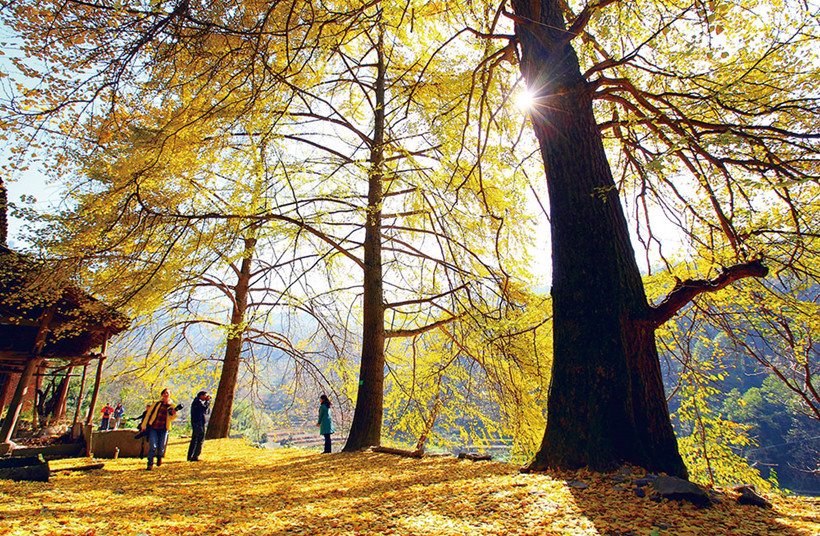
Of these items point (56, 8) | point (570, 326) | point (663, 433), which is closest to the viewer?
point (56, 8)

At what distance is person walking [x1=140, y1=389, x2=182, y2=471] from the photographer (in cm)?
675

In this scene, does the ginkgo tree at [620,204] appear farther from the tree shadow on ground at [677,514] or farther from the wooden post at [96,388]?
the wooden post at [96,388]

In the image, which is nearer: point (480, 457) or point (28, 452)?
point (480, 457)

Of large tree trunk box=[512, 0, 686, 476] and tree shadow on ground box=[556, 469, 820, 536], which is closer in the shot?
tree shadow on ground box=[556, 469, 820, 536]

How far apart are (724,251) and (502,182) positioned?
3.89 m

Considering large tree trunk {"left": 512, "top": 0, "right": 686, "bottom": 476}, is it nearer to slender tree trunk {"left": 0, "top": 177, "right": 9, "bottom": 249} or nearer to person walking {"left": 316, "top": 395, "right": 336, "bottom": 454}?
person walking {"left": 316, "top": 395, "right": 336, "bottom": 454}

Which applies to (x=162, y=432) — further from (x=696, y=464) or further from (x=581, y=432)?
(x=696, y=464)

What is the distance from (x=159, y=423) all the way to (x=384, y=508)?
5.96 m

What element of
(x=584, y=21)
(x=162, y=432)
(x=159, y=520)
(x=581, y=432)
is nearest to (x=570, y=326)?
(x=581, y=432)

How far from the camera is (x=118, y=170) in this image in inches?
229

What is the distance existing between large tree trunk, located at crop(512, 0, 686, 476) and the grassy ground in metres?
0.38

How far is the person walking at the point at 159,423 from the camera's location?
675 cm

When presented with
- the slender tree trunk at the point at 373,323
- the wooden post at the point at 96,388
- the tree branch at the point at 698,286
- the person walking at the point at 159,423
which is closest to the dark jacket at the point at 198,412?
the person walking at the point at 159,423

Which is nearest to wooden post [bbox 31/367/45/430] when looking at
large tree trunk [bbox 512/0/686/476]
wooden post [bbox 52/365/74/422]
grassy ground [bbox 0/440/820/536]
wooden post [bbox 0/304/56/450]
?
wooden post [bbox 52/365/74/422]
